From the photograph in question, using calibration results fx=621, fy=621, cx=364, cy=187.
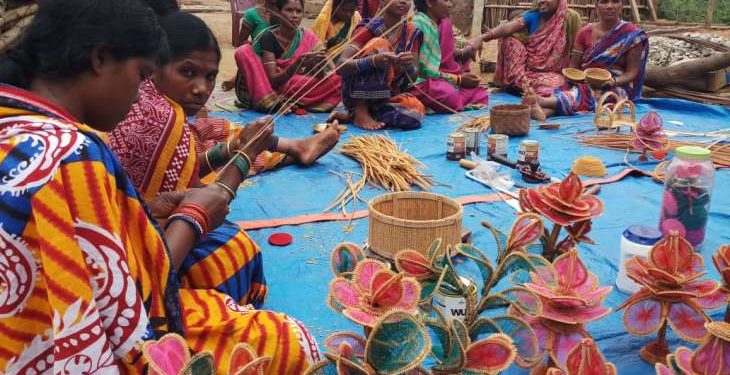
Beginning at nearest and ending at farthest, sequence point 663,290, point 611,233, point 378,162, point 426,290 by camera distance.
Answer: point 426,290
point 663,290
point 611,233
point 378,162

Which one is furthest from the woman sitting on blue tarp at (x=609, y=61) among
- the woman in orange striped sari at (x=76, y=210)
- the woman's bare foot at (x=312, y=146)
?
the woman in orange striped sari at (x=76, y=210)

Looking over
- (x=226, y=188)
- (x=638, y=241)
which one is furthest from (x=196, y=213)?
(x=638, y=241)

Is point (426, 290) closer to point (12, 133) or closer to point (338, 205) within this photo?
point (12, 133)

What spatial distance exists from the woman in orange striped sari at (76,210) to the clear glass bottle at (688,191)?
1.60 meters

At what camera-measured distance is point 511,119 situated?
4098 mm

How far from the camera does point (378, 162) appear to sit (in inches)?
137

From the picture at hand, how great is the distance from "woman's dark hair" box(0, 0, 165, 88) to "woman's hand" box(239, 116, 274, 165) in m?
0.77

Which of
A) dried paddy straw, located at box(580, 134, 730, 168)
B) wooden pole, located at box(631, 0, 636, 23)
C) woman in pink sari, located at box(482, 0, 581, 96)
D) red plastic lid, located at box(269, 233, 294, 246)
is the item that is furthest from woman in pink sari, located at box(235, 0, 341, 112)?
wooden pole, located at box(631, 0, 636, 23)

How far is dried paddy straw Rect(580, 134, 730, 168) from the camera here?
3.58 m

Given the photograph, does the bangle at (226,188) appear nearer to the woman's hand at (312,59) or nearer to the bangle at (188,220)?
the bangle at (188,220)

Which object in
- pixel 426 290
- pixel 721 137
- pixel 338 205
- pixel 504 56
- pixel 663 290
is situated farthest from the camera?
pixel 504 56

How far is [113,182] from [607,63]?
16.0 ft

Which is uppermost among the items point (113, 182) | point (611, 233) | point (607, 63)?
point (113, 182)

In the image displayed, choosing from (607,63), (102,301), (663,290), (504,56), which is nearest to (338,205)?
(663,290)
